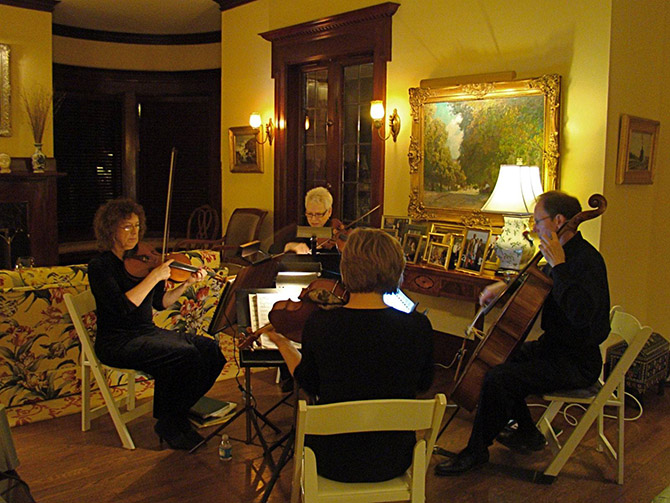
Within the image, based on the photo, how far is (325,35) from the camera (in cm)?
597

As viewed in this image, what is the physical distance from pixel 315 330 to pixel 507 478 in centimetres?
155

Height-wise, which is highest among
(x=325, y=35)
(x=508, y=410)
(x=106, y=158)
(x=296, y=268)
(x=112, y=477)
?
(x=325, y=35)

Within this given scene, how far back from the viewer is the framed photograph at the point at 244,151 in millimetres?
6875

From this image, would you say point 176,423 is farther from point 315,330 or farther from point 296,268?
point 315,330

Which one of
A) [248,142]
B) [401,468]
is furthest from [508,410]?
[248,142]

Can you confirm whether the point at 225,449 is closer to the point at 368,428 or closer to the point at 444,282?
the point at 368,428

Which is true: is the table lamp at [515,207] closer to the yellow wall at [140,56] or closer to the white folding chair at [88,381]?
the white folding chair at [88,381]

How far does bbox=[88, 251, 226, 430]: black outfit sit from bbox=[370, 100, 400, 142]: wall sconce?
2.59 metres

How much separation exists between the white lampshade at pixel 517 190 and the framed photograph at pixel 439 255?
0.59 meters

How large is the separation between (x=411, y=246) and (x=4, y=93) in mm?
4814

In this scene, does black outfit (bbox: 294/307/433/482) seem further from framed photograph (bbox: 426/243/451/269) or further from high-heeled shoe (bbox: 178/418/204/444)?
framed photograph (bbox: 426/243/451/269)

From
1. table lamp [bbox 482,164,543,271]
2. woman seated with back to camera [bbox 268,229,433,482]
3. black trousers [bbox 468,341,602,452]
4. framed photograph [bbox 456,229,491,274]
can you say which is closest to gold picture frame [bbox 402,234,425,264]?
framed photograph [bbox 456,229,491,274]

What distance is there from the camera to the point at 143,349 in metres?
3.38

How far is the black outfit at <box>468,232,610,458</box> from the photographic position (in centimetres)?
297
